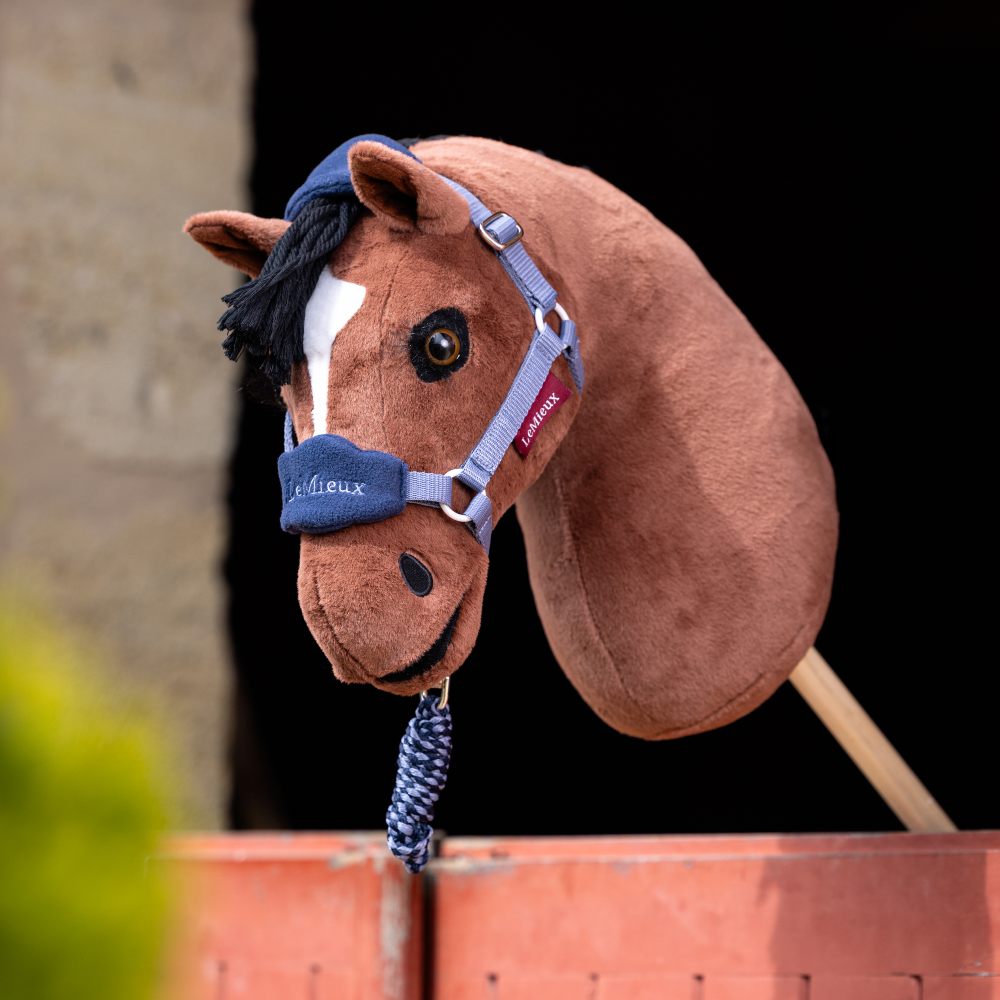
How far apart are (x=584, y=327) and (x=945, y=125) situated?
1.13m

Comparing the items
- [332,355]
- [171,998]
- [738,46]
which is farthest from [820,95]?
[171,998]

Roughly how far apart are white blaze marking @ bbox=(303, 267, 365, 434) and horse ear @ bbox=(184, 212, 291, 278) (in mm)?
63

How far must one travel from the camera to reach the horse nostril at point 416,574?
0.72m

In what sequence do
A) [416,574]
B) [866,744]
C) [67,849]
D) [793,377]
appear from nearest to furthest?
[67,849] < [416,574] < [866,744] < [793,377]

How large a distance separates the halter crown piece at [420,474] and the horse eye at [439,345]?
0.04 metres

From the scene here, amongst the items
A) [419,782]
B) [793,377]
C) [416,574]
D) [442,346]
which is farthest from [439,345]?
[793,377]

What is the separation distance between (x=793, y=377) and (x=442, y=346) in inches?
40.4

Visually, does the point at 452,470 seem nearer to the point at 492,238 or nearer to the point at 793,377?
the point at 492,238

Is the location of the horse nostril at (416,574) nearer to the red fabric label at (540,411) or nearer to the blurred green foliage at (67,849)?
the red fabric label at (540,411)

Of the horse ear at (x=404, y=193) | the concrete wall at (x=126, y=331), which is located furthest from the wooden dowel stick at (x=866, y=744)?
the concrete wall at (x=126, y=331)

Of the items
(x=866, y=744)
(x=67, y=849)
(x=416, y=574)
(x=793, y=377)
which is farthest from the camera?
(x=793, y=377)

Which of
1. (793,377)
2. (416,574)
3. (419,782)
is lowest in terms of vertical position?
(419,782)

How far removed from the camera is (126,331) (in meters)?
1.78

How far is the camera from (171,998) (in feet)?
1.10
